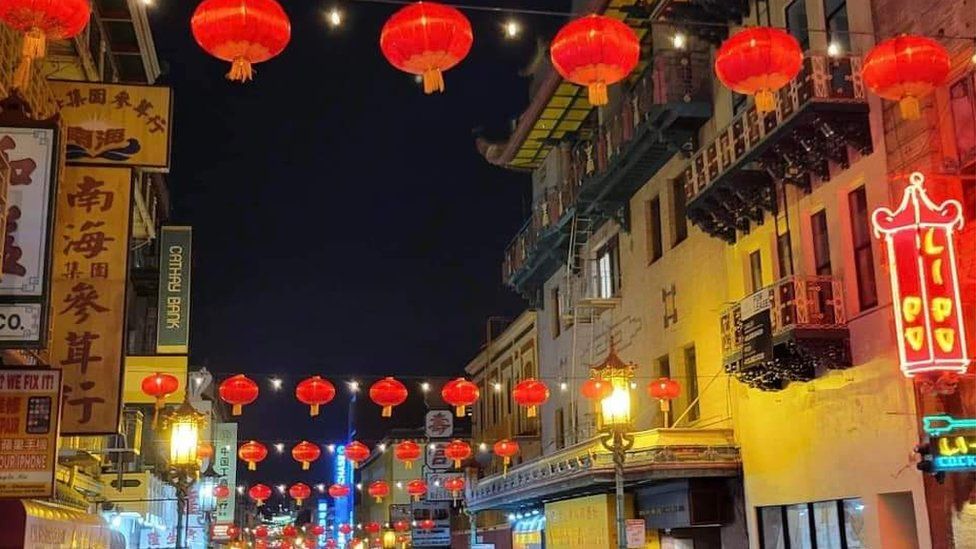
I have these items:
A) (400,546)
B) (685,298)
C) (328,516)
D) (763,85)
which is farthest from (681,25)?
(328,516)

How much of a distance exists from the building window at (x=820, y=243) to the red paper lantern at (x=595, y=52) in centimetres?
895

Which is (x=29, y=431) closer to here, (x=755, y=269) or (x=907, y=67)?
(x=907, y=67)

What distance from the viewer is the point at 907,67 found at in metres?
13.3

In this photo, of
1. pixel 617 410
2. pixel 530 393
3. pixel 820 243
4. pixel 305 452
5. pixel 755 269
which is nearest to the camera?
pixel 617 410

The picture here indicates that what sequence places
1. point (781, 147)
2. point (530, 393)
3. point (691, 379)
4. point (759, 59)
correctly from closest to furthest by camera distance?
point (759, 59)
point (781, 147)
point (691, 379)
point (530, 393)

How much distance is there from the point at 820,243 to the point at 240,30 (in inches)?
517

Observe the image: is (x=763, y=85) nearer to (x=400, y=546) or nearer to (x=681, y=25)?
(x=681, y=25)

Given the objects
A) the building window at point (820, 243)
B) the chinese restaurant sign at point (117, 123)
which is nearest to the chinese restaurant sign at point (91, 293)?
the chinese restaurant sign at point (117, 123)

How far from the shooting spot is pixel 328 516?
152m

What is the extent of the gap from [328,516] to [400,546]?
286ft

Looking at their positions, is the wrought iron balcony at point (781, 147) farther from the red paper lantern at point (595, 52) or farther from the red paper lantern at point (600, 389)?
the red paper lantern at point (595, 52)

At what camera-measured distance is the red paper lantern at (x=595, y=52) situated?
11586mm

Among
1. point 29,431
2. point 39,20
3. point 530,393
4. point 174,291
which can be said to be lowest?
point 29,431

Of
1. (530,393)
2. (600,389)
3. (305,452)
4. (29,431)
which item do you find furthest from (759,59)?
(305,452)
